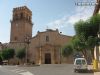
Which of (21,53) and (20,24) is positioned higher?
(20,24)

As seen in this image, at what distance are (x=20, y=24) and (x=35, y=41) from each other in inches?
286

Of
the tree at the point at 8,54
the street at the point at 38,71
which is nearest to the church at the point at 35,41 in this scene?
the tree at the point at 8,54

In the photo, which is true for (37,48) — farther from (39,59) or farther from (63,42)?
(63,42)

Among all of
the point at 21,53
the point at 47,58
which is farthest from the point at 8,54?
the point at 47,58

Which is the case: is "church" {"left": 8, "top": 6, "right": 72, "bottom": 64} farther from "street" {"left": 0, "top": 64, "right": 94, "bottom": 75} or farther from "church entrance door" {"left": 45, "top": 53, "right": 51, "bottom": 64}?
"street" {"left": 0, "top": 64, "right": 94, "bottom": 75}

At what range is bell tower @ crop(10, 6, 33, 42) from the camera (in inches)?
2913

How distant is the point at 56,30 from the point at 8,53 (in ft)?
51.4

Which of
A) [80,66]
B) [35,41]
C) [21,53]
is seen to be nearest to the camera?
[80,66]

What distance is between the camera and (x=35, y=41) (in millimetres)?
72625

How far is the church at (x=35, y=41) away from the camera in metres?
69.7

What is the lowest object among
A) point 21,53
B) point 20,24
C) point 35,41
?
point 21,53

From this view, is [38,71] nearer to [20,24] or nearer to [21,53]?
[21,53]

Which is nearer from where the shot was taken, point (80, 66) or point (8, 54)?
point (80, 66)

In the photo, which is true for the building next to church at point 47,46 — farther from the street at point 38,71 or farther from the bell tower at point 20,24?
the street at point 38,71
